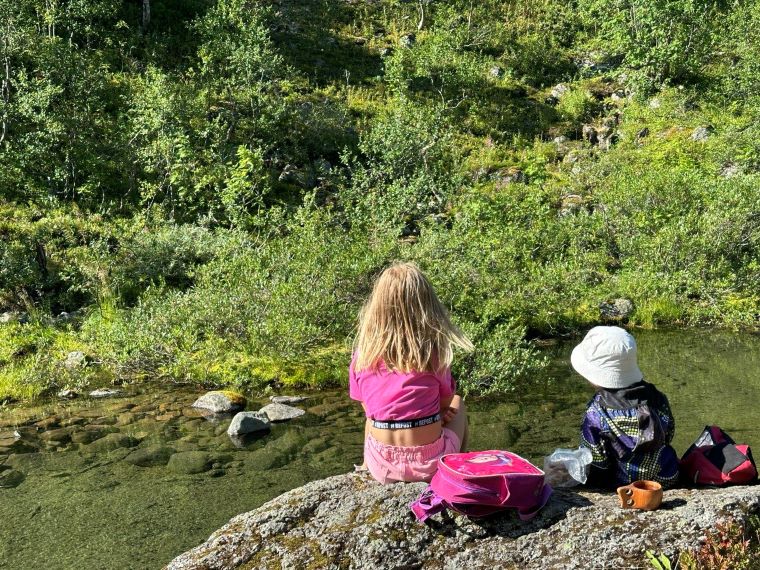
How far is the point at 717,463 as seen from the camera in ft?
14.8

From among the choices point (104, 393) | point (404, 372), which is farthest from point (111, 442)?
point (404, 372)

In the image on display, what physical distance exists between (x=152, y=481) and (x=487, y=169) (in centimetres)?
2263

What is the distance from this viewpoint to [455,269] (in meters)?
14.3

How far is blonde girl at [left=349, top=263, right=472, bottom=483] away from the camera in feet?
15.0

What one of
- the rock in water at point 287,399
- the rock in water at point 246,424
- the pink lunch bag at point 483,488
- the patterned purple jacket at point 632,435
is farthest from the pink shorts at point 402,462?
the rock in water at point 287,399

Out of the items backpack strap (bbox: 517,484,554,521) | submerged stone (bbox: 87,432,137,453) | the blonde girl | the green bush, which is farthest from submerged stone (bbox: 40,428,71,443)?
the green bush

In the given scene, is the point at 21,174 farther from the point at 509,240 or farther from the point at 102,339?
the point at 509,240

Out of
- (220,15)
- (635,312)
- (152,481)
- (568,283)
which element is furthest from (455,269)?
(220,15)

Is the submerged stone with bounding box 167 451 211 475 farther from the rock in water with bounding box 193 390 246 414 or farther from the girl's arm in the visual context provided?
the girl's arm

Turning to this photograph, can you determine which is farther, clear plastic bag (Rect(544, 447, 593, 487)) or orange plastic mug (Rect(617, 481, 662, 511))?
clear plastic bag (Rect(544, 447, 593, 487))

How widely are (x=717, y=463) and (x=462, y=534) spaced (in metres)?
1.83

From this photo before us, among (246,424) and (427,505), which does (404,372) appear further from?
(246,424)

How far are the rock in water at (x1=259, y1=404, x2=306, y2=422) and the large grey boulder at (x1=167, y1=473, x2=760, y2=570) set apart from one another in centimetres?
576

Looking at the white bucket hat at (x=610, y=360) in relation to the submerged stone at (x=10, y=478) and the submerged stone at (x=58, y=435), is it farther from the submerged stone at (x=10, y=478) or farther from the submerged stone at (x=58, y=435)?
the submerged stone at (x=58, y=435)
